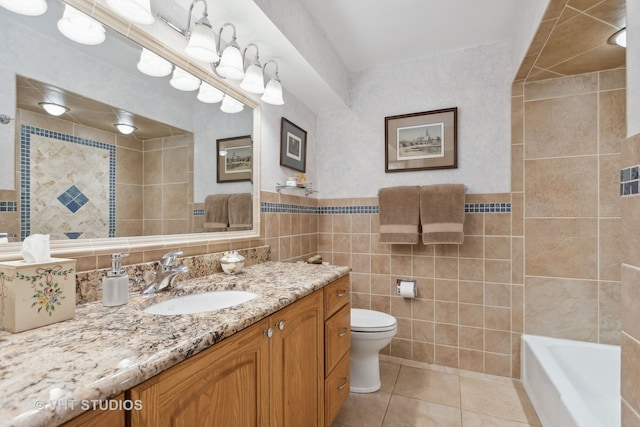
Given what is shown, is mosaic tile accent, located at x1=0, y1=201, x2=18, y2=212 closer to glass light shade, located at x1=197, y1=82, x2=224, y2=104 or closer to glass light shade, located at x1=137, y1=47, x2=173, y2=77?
glass light shade, located at x1=137, y1=47, x2=173, y2=77

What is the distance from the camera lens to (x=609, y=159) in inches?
75.2

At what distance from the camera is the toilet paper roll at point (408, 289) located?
230cm

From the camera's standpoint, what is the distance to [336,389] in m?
1.55

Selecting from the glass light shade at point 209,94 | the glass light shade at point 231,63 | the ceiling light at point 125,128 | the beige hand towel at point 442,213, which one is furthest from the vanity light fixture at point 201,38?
the beige hand towel at point 442,213

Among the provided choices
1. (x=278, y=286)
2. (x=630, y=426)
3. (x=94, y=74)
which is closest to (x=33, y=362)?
(x=278, y=286)

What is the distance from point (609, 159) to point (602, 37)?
752 mm

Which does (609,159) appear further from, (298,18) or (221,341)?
(221,341)

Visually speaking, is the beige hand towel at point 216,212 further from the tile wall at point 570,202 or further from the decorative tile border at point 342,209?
the tile wall at point 570,202

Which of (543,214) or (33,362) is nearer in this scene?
(33,362)

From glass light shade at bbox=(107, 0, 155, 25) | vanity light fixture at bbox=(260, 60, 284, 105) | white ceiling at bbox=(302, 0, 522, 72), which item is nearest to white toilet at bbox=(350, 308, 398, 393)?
vanity light fixture at bbox=(260, 60, 284, 105)

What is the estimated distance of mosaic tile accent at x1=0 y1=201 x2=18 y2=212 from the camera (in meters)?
0.85

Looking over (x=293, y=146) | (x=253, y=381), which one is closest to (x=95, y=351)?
(x=253, y=381)

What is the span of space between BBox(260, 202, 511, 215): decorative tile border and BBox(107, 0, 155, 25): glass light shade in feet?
3.60

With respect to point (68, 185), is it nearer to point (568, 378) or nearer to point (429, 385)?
point (429, 385)
